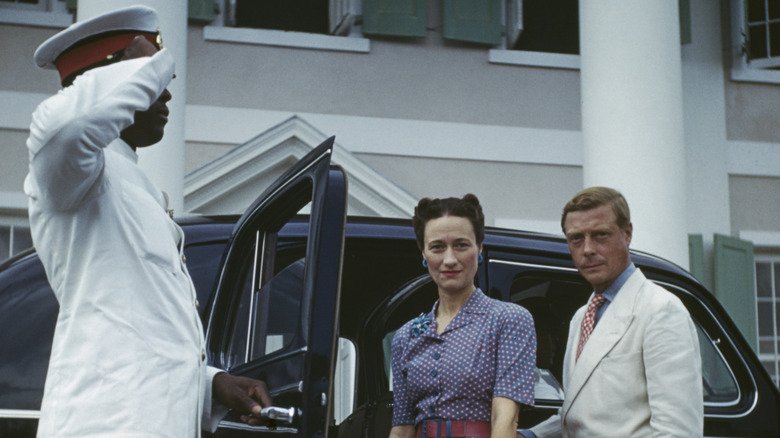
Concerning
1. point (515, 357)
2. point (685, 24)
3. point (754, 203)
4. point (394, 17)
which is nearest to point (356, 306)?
point (515, 357)

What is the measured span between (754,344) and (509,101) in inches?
139

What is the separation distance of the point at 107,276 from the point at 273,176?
21.7 ft

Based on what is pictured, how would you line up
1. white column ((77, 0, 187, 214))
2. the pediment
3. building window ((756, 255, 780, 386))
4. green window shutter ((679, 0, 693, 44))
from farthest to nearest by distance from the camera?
1. building window ((756, 255, 780, 386))
2. green window shutter ((679, 0, 693, 44))
3. the pediment
4. white column ((77, 0, 187, 214))

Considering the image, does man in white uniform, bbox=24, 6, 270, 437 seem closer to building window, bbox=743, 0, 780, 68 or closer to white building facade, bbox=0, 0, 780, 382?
white building facade, bbox=0, 0, 780, 382

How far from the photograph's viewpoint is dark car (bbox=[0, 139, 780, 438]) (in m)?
2.83

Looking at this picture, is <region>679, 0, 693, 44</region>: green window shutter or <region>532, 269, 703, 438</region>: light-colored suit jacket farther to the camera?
<region>679, 0, 693, 44</region>: green window shutter

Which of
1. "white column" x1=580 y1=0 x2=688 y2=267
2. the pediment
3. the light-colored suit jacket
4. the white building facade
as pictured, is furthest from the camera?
the pediment

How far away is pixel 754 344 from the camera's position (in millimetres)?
9469

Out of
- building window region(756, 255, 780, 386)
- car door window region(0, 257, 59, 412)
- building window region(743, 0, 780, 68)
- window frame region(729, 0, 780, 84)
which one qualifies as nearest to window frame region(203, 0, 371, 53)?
window frame region(729, 0, 780, 84)

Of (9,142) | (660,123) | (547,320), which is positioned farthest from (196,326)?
(9,142)

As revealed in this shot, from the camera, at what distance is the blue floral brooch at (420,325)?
2777 mm

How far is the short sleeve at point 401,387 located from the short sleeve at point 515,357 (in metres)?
0.31

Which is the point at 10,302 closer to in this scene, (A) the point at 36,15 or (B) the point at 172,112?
(B) the point at 172,112

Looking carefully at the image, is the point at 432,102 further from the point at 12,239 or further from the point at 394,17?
the point at 12,239
